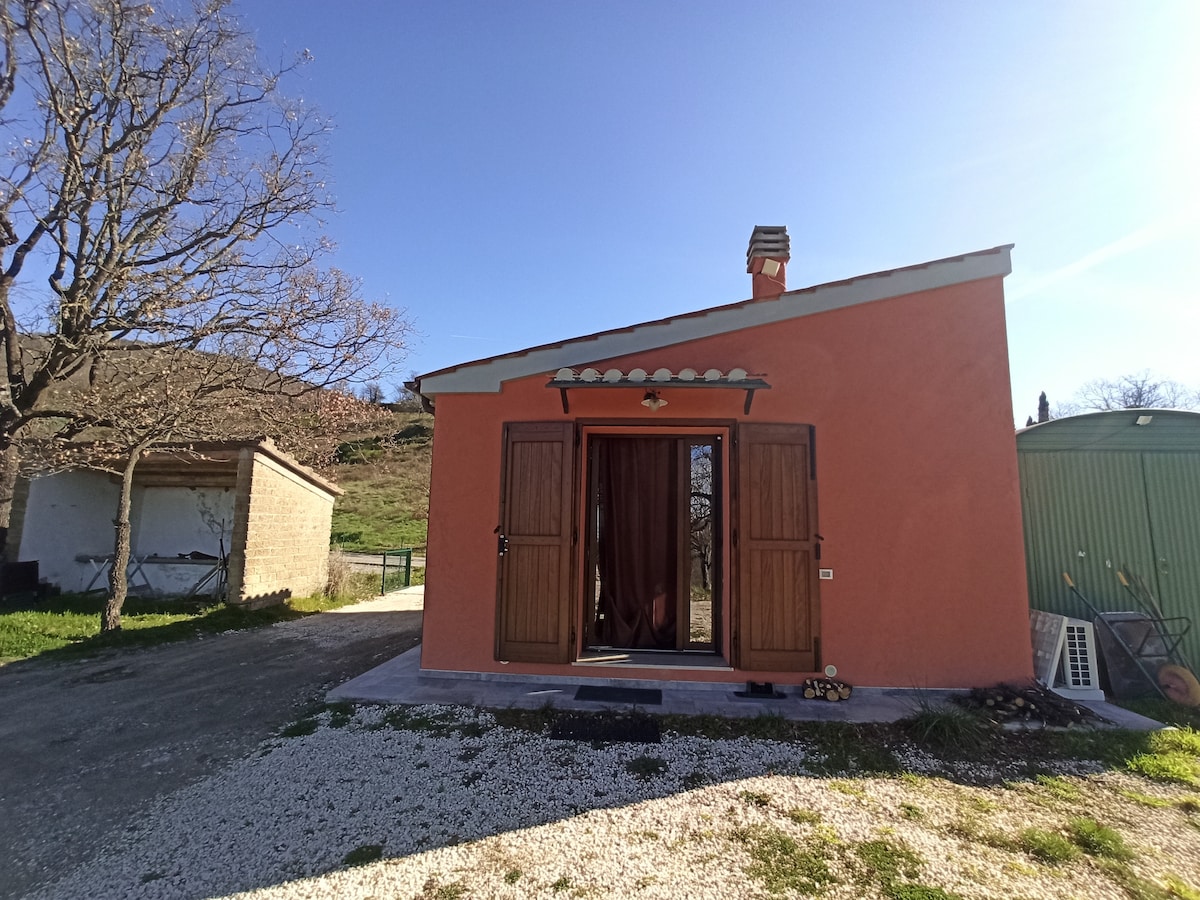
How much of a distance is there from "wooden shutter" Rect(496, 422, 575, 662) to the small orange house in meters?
0.01

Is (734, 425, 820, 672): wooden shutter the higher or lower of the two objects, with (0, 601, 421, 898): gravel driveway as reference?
higher

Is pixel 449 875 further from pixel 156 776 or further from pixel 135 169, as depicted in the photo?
pixel 135 169

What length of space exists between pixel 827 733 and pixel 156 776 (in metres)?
4.61

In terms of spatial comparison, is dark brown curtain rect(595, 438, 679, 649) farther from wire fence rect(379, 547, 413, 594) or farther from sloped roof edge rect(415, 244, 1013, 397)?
wire fence rect(379, 547, 413, 594)

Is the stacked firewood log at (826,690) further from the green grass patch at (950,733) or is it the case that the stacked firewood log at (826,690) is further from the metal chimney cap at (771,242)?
the metal chimney cap at (771,242)

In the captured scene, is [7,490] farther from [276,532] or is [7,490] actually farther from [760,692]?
[760,692]

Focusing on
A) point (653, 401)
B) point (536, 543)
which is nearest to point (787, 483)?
point (653, 401)

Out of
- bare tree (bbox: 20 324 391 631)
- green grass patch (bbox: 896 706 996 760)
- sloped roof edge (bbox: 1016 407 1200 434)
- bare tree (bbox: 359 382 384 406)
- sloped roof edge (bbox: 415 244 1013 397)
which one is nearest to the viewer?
green grass patch (bbox: 896 706 996 760)

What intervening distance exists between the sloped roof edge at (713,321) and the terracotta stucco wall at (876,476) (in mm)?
97

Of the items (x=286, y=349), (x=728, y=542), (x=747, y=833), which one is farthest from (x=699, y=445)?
(x=286, y=349)

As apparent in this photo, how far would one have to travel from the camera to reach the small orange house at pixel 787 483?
511 centimetres

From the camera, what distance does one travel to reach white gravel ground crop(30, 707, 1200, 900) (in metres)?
2.53

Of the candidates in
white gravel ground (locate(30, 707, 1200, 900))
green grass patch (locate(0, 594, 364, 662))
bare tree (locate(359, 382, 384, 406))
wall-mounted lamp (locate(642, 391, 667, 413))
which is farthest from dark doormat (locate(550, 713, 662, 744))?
bare tree (locate(359, 382, 384, 406))

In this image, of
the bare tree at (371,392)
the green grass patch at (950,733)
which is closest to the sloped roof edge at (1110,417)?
the green grass patch at (950,733)
